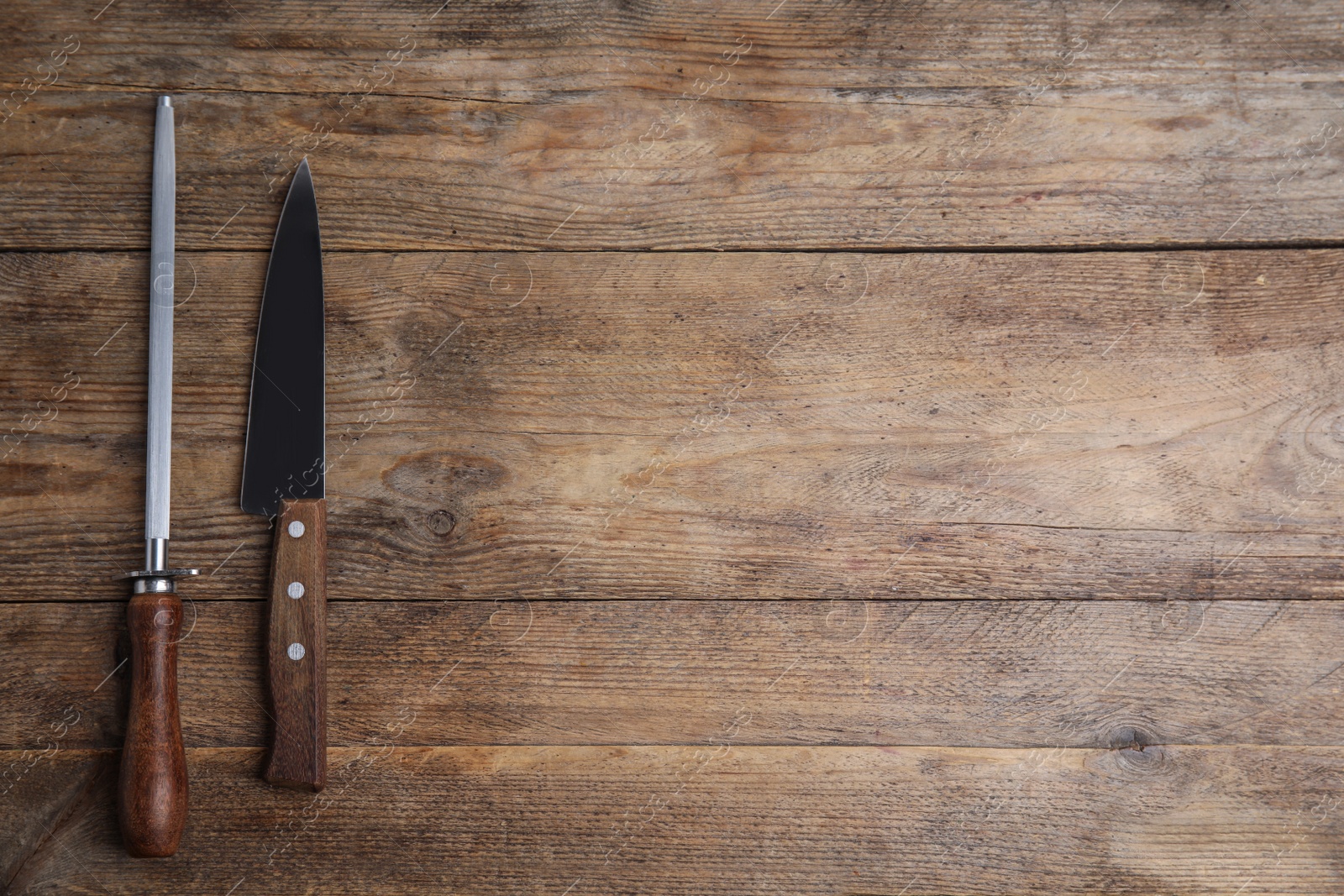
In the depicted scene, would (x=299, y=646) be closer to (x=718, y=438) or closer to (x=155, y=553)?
(x=155, y=553)

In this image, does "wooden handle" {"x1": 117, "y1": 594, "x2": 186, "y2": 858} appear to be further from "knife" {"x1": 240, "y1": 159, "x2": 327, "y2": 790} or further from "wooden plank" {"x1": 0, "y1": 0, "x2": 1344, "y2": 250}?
"wooden plank" {"x1": 0, "y1": 0, "x2": 1344, "y2": 250}

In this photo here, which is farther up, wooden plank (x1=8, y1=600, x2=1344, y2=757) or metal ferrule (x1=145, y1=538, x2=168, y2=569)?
metal ferrule (x1=145, y1=538, x2=168, y2=569)

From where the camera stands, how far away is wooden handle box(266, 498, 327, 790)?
678 mm

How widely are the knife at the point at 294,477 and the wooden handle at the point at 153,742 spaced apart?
0.24ft

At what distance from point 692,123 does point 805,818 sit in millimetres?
651

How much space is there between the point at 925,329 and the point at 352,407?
1.76 feet

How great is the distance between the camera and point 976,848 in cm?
71

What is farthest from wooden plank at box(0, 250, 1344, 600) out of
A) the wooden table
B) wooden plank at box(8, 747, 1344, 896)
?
wooden plank at box(8, 747, 1344, 896)

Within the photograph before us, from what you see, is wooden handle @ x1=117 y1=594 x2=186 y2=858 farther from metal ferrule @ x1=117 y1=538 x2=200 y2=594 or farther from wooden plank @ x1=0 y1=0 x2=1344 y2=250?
wooden plank @ x1=0 y1=0 x2=1344 y2=250

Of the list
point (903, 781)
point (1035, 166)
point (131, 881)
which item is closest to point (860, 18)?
point (1035, 166)

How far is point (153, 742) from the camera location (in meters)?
0.65

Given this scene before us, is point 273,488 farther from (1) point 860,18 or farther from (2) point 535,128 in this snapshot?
(1) point 860,18

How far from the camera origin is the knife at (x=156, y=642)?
0.64m

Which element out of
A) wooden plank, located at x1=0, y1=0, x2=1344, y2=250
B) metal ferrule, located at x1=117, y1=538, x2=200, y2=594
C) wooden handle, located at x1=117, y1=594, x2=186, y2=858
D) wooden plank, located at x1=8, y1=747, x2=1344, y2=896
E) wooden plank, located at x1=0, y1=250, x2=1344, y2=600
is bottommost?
wooden plank, located at x1=8, y1=747, x2=1344, y2=896
